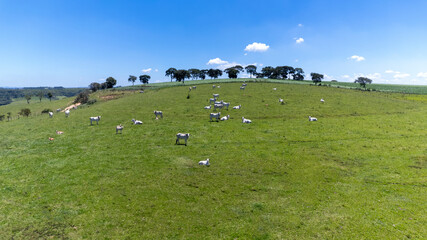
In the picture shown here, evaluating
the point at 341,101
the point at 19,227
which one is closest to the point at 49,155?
the point at 19,227

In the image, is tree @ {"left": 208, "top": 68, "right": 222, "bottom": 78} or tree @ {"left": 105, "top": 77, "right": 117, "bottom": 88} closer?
tree @ {"left": 105, "top": 77, "right": 117, "bottom": 88}

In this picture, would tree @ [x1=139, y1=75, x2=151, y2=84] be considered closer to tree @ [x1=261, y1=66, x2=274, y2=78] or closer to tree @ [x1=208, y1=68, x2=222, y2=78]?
tree @ [x1=208, y1=68, x2=222, y2=78]

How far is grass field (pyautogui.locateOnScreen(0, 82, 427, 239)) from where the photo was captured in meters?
10.9

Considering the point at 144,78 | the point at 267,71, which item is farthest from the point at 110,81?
the point at 267,71

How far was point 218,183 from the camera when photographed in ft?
51.2

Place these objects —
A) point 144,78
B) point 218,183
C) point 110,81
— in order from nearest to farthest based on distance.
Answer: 1. point 218,183
2. point 110,81
3. point 144,78

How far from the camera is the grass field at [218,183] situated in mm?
10867

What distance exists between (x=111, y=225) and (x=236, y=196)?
806 cm

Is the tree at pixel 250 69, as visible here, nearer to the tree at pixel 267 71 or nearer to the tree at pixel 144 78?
the tree at pixel 267 71

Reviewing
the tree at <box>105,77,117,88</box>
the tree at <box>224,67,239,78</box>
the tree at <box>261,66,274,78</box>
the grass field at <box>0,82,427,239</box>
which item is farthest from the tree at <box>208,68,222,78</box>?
the grass field at <box>0,82,427,239</box>

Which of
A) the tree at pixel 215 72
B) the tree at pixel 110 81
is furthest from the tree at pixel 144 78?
the tree at pixel 215 72

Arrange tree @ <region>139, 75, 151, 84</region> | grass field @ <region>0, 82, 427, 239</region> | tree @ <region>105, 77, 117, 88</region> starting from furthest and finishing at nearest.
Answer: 1. tree @ <region>139, 75, 151, 84</region>
2. tree @ <region>105, 77, 117, 88</region>
3. grass field @ <region>0, 82, 427, 239</region>

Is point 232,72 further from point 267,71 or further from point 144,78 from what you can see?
point 144,78

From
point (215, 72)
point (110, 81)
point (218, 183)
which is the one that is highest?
point (215, 72)
